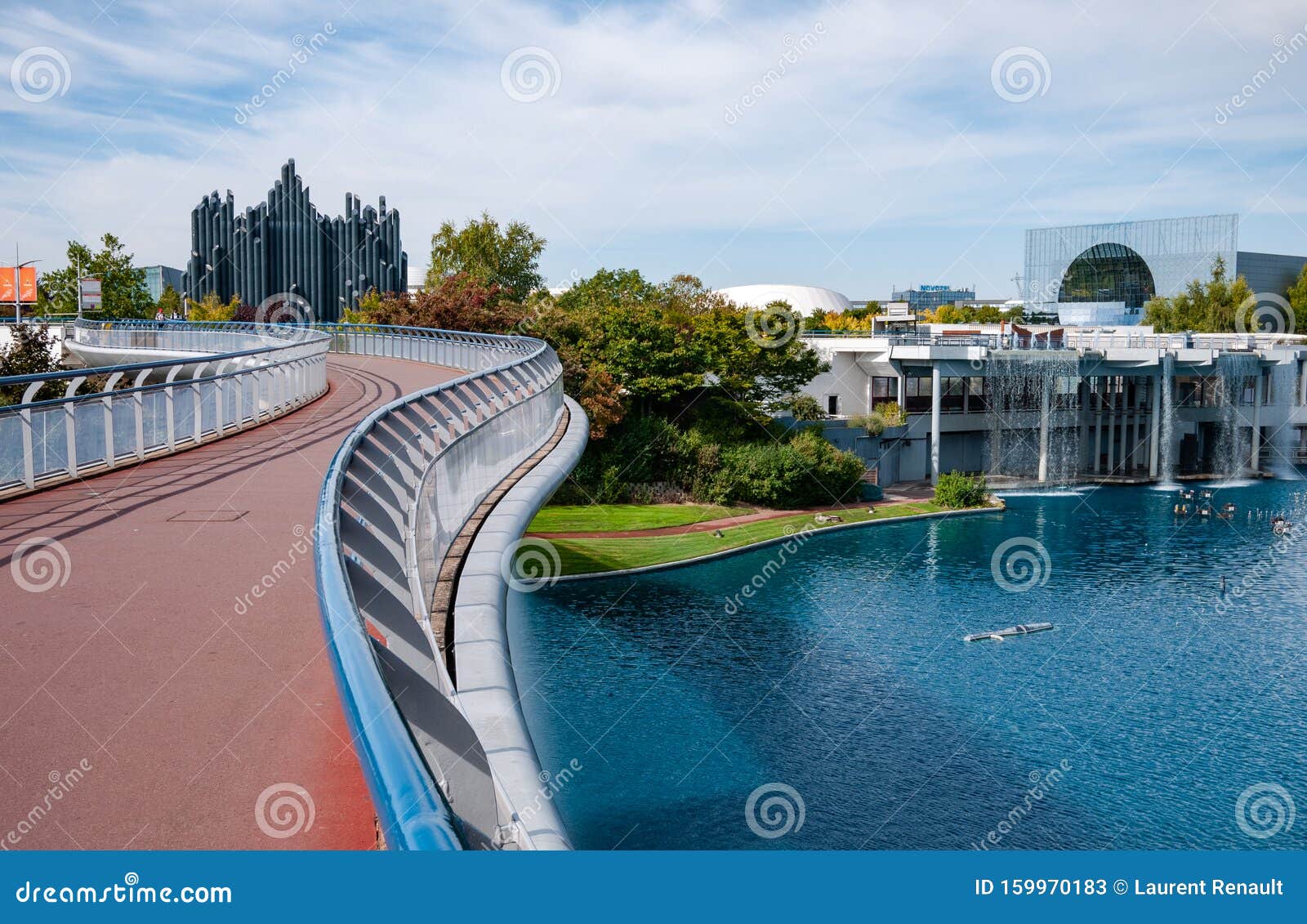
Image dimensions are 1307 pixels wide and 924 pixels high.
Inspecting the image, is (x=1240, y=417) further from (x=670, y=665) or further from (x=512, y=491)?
(x=512, y=491)

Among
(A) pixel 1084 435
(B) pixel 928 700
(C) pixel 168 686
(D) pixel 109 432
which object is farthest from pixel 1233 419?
(C) pixel 168 686

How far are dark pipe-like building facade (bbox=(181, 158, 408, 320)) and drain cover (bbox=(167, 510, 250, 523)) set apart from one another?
8815 cm

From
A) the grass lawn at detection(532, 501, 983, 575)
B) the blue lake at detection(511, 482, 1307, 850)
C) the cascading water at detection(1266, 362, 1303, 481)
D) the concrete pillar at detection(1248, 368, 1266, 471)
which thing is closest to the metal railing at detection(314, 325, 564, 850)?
the blue lake at detection(511, 482, 1307, 850)

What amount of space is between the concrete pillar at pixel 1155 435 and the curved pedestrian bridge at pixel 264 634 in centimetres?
5311

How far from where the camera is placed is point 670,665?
79.9ft

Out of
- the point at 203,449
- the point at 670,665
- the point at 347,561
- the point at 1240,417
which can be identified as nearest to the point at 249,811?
the point at 347,561

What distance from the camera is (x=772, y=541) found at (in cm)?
3791

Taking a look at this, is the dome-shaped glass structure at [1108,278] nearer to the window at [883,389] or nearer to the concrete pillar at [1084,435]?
the concrete pillar at [1084,435]

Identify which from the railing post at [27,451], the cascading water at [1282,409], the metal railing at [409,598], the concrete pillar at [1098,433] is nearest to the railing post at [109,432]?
the railing post at [27,451]

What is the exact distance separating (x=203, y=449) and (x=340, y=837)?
11234 millimetres

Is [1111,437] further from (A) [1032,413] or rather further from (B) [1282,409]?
(B) [1282,409]

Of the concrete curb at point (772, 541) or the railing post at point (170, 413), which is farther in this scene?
the concrete curb at point (772, 541)

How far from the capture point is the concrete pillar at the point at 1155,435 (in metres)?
57.4

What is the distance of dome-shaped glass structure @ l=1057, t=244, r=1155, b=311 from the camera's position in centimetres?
9256
